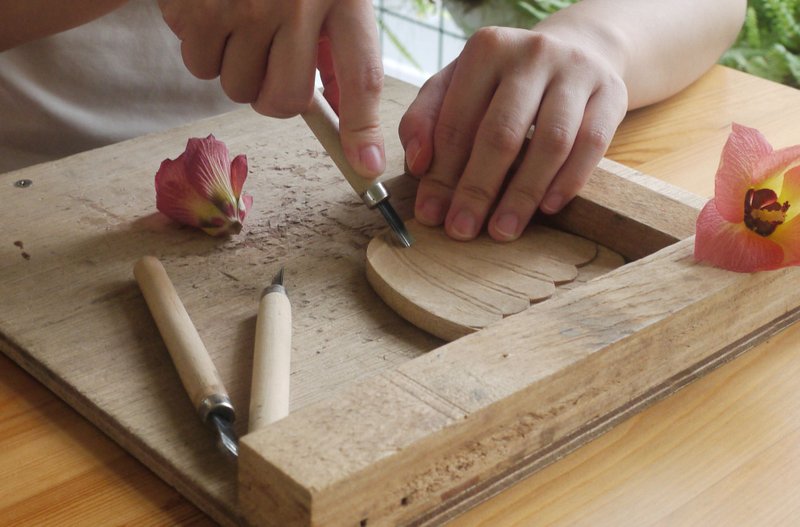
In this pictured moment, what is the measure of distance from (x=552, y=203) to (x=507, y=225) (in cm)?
5

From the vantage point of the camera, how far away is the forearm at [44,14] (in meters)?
1.02

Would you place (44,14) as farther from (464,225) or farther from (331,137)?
(464,225)

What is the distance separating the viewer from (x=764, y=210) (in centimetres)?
71

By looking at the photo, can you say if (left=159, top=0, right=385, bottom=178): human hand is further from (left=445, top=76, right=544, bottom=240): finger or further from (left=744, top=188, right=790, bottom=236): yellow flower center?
(left=744, top=188, right=790, bottom=236): yellow flower center

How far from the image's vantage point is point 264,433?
0.51 metres

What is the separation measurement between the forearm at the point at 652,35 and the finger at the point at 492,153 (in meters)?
0.21

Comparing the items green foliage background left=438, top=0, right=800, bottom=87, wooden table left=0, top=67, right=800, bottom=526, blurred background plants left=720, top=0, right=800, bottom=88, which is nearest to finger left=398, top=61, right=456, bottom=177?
wooden table left=0, top=67, right=800, bottom=526

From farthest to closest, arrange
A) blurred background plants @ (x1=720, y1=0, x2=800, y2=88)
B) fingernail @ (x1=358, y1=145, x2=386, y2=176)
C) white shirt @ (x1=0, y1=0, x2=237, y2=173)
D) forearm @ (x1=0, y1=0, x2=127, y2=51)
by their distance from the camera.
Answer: blurred background plants @ (x1=720, y1=0, x2=800, y2=88) < white shirt @ (x1=0, y1=0, x2=237, y2=173) < forearm @ (x1=0, y1=0, x2=127, y2=51) < fingernail @ (x1=358, y1=145, x2=386, y2=176)

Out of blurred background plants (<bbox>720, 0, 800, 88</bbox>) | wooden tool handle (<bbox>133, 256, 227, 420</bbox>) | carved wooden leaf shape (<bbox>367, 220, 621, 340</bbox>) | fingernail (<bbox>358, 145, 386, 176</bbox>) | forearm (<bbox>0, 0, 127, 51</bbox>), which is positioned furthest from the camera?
blurred background plants (<bbox>720, 0, 800, 88</bbox>)

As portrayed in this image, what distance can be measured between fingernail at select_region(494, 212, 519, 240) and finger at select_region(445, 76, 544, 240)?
18 millimetres

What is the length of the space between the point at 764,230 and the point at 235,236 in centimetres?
43

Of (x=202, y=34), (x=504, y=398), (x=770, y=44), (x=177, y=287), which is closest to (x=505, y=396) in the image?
(x=504, y=398)

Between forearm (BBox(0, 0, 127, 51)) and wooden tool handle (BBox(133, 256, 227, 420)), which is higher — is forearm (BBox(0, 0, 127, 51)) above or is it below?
above

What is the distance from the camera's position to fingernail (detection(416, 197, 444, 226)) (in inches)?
33.7
